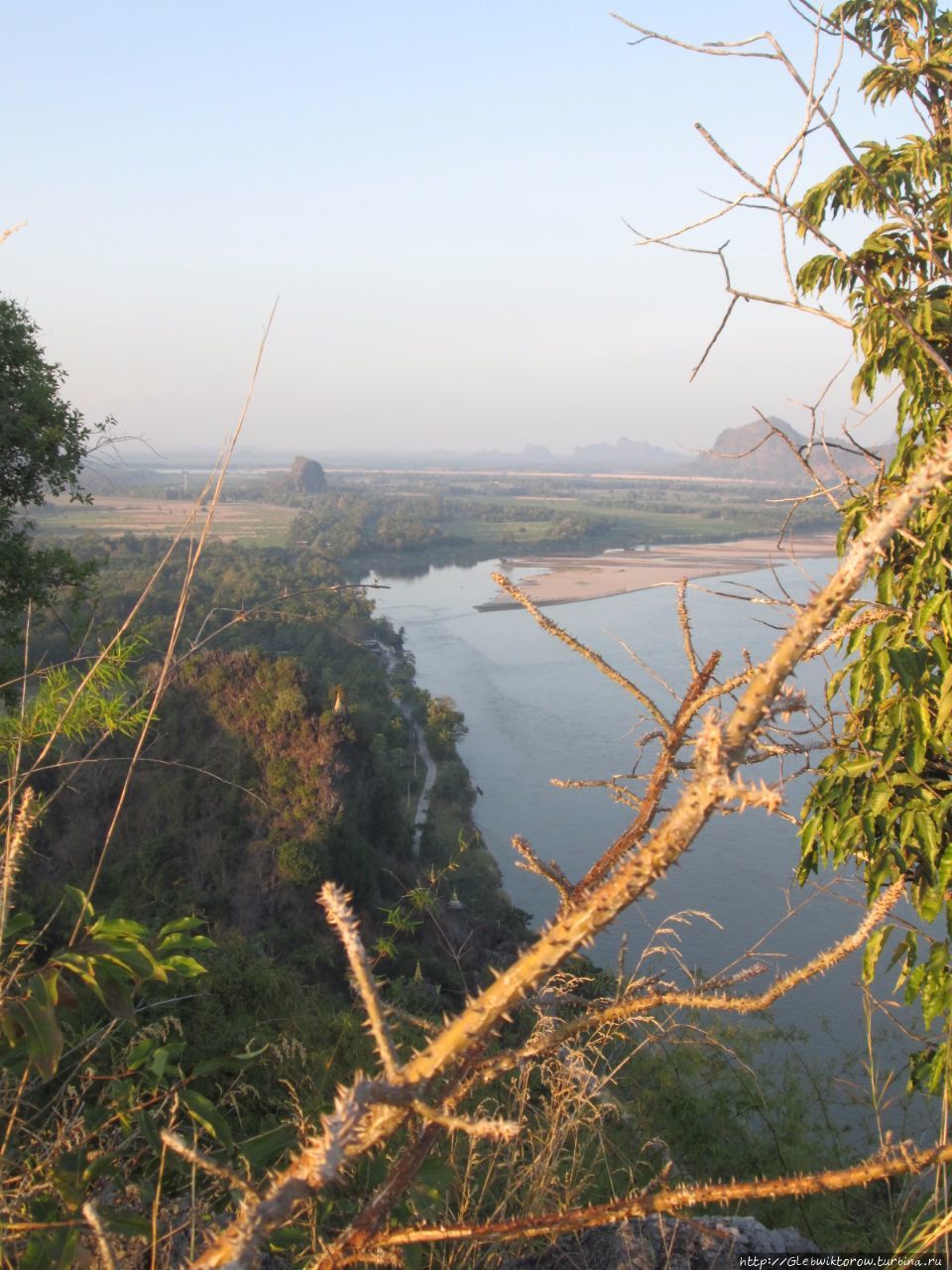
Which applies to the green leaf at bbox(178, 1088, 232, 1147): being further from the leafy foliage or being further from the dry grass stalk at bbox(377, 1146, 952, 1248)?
the leafy foliage

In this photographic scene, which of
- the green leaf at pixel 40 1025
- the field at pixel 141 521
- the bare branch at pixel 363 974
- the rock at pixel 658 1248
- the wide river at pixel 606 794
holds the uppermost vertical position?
the field at pixel 141 521

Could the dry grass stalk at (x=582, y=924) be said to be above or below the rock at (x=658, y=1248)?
above

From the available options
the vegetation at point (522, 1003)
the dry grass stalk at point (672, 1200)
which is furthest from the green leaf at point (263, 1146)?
the dry grass stalk at point (672, 1200)

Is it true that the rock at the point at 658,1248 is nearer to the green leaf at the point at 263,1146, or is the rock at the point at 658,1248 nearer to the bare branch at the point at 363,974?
the green leaf at the point at 263,1146

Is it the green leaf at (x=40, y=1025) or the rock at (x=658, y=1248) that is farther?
the rock at (x=658, y=1248)

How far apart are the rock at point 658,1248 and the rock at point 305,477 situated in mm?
57016

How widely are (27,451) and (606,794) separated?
777 cm

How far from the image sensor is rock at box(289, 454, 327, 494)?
58.2m

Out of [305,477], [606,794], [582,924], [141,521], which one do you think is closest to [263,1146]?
[582,924]

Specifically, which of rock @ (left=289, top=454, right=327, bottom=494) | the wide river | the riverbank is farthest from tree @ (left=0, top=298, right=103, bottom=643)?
rock @ (left=289, top=454, right=327, bottom=494)

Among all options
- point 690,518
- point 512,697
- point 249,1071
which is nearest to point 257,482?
point 690,518

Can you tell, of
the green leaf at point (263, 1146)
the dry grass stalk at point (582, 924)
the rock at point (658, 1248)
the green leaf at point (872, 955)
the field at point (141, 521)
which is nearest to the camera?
the dry grass stalk at point (582, 924)

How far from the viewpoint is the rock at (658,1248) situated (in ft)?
5.11

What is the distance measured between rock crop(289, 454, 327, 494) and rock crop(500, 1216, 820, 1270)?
57.0 metres
